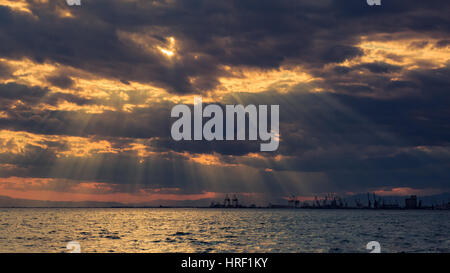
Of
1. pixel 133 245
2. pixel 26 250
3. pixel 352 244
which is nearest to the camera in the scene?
pixel 26 250
